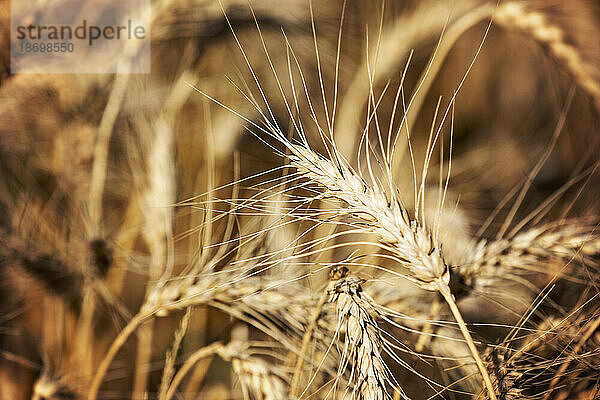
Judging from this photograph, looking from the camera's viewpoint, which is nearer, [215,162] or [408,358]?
[408,358]

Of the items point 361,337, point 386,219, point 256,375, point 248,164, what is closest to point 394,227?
point 386,219

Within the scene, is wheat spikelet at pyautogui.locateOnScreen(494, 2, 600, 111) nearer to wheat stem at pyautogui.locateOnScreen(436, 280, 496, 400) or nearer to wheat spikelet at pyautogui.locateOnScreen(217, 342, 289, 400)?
wheat stem at pyautogui.locateOnScreen(436, 280, 496, 400)

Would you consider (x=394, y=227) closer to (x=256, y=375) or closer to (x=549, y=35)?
(x=256, y=375)

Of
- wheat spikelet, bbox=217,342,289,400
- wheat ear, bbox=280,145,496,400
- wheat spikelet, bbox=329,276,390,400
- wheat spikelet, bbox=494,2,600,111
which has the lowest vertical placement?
wheat spikelet, bbox=217,342,289,400

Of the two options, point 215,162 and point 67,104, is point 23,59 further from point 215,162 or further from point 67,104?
point 215,162

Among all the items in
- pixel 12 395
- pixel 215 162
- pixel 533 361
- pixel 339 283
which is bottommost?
pixel 12 395

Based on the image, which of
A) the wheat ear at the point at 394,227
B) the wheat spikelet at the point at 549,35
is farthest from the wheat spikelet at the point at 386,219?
the wheat spikelet at the point at 549,35

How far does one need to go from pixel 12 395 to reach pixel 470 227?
0.86 metres

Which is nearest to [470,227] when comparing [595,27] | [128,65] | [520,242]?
[520,242]

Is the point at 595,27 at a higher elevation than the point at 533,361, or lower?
higher

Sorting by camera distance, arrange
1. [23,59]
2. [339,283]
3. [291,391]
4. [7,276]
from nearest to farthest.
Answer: [339,283], [291,391], [23,59], [7,276]

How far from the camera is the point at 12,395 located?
789mm

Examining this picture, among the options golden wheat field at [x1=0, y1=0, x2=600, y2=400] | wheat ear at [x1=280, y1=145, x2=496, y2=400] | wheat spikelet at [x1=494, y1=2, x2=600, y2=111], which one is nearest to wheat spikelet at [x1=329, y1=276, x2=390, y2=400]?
wheat ear at [x1=280, y1=145, x2=496, y2=400]

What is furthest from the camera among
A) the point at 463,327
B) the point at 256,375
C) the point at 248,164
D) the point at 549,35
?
the point at 248,164
